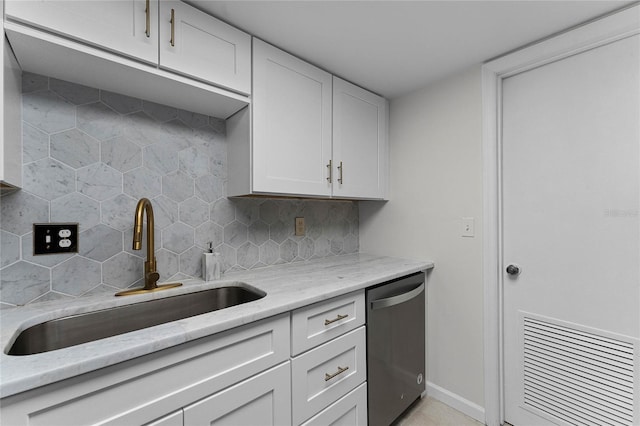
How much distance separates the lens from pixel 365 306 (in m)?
1.44

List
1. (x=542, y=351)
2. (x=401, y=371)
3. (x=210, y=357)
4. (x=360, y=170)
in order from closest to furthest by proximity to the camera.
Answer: (x=210, y=357), (x=542, y=351), (x=401, y=371), (x=360, y=170)

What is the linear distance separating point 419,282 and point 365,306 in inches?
21.6

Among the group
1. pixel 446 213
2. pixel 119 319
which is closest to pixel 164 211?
pixel 119 319

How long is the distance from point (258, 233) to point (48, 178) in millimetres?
989

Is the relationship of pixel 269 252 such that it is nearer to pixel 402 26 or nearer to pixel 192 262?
pixel 192 262

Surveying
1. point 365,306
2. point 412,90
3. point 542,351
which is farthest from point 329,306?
point 412,90

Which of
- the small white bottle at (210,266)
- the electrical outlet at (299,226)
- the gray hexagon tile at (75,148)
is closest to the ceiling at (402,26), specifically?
the gray hexagon tile at (75,148)

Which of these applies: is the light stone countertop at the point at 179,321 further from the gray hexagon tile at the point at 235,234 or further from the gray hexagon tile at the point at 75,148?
the gray hexagon tile at the point at 75,148

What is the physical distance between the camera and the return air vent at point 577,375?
130 cm

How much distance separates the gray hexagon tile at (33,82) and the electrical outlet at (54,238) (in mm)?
523

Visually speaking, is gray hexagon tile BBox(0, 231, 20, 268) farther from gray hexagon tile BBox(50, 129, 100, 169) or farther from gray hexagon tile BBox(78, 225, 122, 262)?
gray hexagon tile BBox(50, 129, 100, 169)

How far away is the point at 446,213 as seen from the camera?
6.06 ft

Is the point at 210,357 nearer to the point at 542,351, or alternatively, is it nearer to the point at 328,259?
the point at 328,259

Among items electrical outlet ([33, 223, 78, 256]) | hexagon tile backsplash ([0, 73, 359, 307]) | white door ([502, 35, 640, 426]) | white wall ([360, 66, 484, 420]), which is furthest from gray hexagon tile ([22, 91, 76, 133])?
white door ([502, 35, 640, 426])
